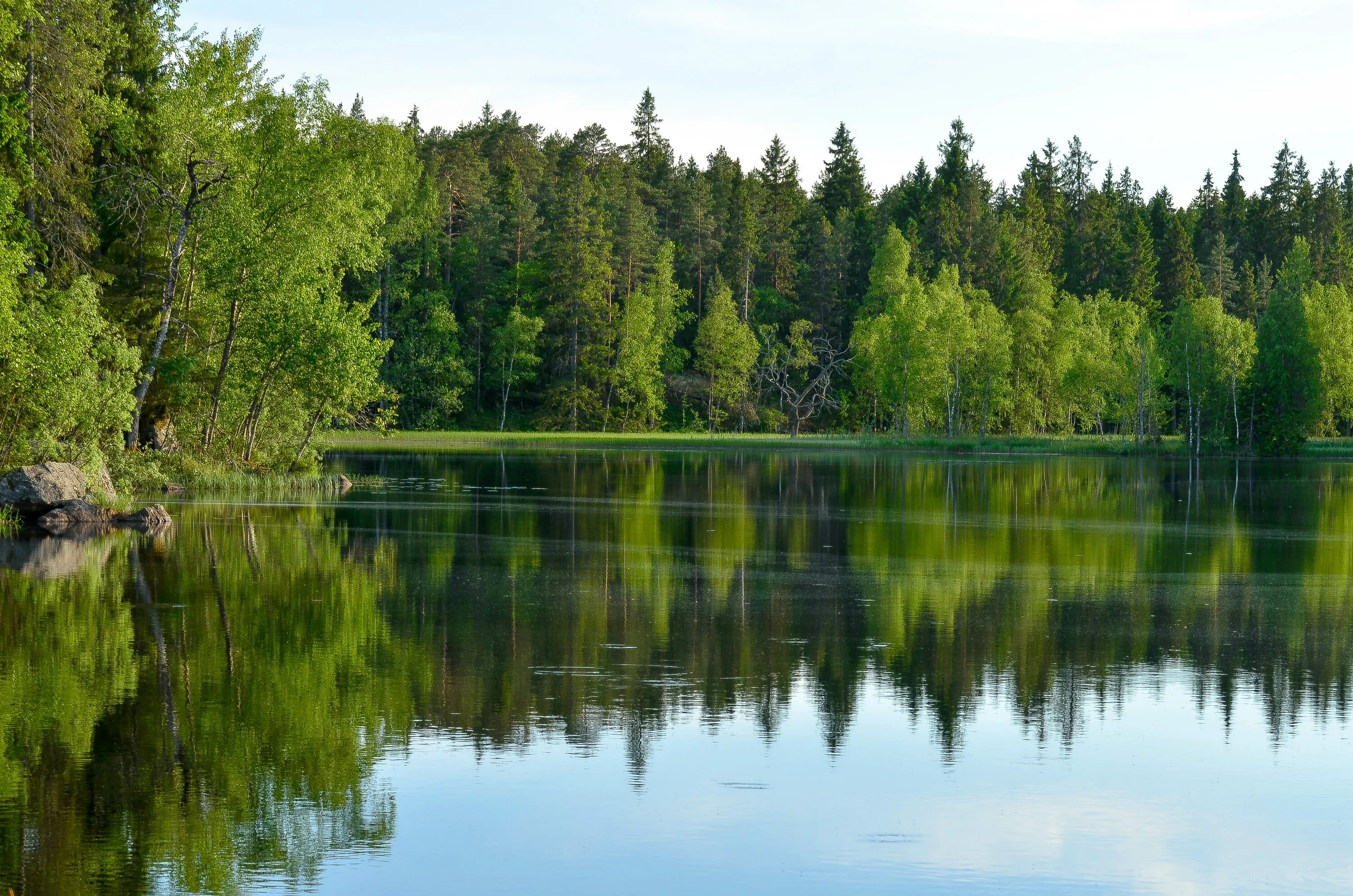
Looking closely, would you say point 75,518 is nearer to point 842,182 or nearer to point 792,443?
point 792,443

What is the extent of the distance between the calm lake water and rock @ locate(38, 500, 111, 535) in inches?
125

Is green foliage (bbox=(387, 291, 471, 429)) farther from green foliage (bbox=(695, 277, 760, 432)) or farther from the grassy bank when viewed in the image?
the grassy bank

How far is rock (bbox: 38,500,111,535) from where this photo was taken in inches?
1188

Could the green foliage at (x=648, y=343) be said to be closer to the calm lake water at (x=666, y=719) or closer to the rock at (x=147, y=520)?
the rock at (x=147, y=520)

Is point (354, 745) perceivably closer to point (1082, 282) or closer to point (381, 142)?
point (381, 142)

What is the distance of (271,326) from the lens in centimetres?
4438

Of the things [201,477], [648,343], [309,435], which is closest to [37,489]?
[201,477]

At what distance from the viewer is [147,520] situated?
30.8 metres

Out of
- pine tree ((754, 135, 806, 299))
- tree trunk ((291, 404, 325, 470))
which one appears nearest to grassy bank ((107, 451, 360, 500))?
tree trunk ((291, 404, 325, 470))

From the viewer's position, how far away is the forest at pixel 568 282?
40.3 metres

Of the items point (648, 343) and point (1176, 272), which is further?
point (1176, 272)

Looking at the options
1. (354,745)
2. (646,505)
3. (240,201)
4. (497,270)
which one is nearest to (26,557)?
(354,745)

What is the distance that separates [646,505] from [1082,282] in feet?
313

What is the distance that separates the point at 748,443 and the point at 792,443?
3.08 m
